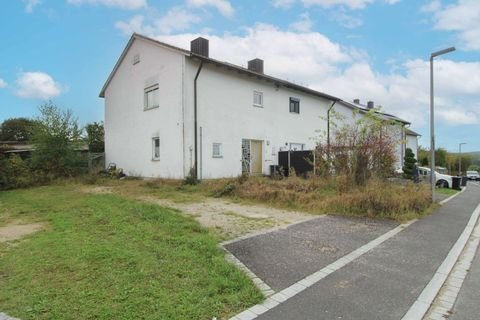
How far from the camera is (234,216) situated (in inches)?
315

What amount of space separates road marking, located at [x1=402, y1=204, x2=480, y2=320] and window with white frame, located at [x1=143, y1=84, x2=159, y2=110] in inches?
561

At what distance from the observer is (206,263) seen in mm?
4387

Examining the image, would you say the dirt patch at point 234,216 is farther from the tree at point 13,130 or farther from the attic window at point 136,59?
the tree at point 13,130

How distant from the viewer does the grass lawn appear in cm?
317

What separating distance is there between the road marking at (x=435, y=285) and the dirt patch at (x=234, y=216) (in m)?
3.17

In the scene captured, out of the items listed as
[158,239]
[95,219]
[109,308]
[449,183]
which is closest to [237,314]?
[109,308]

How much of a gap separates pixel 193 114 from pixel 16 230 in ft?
31.7

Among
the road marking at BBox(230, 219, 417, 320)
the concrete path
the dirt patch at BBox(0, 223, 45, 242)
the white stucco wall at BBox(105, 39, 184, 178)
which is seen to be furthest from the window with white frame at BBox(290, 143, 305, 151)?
the dirt patch at BBox(0, 223, 45, 242)

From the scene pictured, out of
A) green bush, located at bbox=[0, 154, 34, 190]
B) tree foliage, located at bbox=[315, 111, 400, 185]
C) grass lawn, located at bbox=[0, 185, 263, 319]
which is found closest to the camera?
grass lawn, located at bbox=[0, 185, 263, 319]

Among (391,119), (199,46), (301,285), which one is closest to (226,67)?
(199,46)

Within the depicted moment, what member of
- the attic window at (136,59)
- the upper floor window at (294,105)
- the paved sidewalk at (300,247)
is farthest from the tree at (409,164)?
the attic window at (136,59)

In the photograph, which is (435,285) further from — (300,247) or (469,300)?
(300,247)

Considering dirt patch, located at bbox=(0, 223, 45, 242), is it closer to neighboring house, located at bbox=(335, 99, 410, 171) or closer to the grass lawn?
the grass lawn

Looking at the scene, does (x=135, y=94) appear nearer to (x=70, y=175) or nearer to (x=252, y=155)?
(x=70, y=175)
